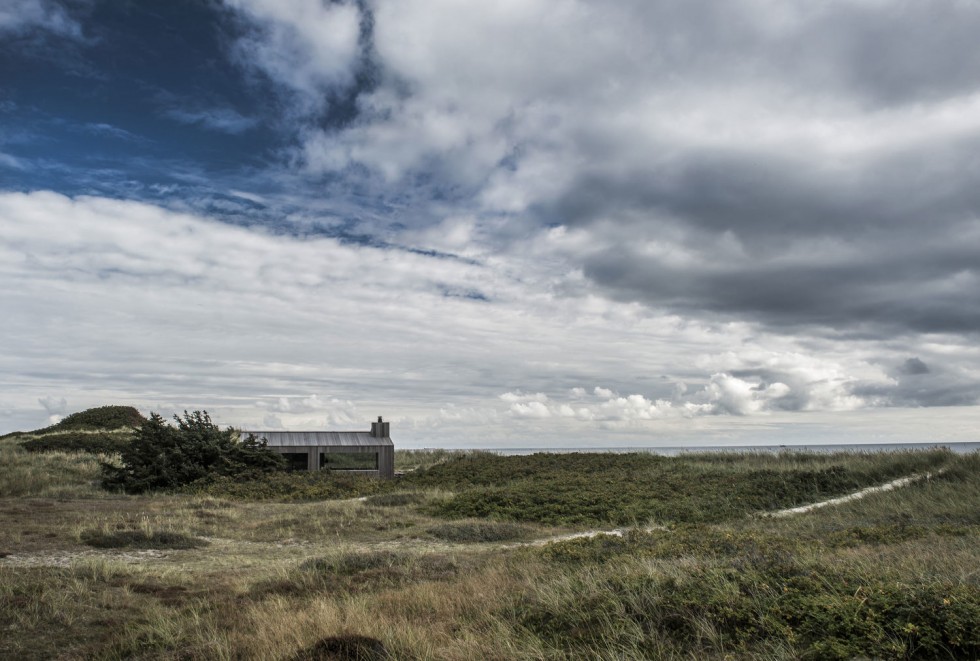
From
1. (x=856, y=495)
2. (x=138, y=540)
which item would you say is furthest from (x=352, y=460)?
(x=856, y=495)

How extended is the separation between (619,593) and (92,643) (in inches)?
259

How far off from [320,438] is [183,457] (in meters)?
11.3

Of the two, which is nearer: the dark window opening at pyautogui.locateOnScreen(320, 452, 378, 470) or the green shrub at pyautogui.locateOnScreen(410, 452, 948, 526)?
the green shrub at pyautogui.locateOnScreen(410, 452, 948, 526)

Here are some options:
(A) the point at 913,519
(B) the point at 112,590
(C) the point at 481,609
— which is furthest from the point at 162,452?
(A) the point at 913,519

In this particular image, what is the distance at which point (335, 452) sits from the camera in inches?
1668

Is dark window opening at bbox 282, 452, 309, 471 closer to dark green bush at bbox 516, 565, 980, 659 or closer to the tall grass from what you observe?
the tall grass

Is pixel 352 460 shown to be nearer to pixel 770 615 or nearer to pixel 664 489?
pixel 664 489

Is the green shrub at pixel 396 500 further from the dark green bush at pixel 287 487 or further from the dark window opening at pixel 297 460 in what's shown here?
the dark window opening at pixel 297 460

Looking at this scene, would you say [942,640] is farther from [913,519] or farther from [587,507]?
[587,507]

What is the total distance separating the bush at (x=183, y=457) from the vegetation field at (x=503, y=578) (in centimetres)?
586

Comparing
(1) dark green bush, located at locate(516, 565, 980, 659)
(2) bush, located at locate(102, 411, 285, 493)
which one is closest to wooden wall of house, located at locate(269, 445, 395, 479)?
(2) bush, located at locate(102, 411, 285, 493)

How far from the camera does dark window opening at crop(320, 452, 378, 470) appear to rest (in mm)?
42469

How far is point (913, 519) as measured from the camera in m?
17.3

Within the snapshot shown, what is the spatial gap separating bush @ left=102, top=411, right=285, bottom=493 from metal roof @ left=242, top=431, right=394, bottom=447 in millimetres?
3459
